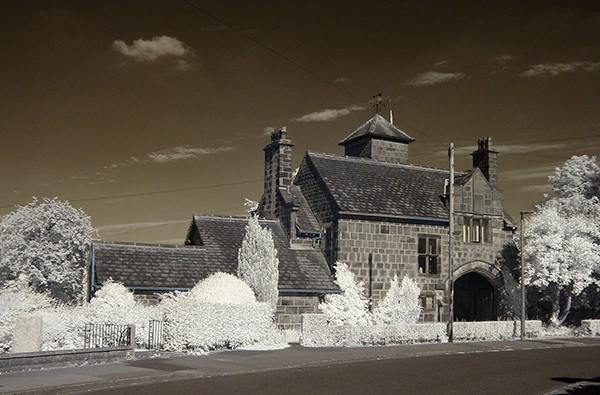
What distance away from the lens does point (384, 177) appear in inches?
1508

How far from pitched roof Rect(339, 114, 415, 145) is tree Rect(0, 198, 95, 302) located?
2079 centimetres

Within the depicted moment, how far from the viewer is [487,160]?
41031mm

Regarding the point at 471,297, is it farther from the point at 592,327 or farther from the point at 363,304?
the point at 363,304

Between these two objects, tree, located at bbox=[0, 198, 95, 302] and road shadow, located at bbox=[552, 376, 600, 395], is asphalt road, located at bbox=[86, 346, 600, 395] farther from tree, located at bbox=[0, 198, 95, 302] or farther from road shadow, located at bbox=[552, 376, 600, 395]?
tree, located at bbox=[0, 198, 95, 302]

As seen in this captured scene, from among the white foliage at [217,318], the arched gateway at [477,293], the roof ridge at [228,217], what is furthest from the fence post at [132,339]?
the arched gateway at [477,293]

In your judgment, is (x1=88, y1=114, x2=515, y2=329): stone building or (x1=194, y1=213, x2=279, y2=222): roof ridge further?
(x1=194, y1=213, x2=279, y2=222): roof ridge

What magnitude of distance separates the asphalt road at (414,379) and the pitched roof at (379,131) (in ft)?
73.8

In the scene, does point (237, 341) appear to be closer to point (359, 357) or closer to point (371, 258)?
point (359, 357)

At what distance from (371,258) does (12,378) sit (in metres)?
21.2

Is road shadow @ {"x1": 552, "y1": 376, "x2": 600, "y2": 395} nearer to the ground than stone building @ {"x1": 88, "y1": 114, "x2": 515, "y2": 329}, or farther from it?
nearer to the ground

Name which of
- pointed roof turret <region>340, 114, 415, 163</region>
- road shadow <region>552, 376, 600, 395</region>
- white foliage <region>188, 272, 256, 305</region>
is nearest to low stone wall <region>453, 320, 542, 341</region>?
white foliage <region>188, 272, 256, 305</region>

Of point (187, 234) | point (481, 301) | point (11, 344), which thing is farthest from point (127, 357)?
point (481, 301)

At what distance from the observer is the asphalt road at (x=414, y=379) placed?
15164 millimetres

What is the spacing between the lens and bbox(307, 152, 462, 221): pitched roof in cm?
3453
